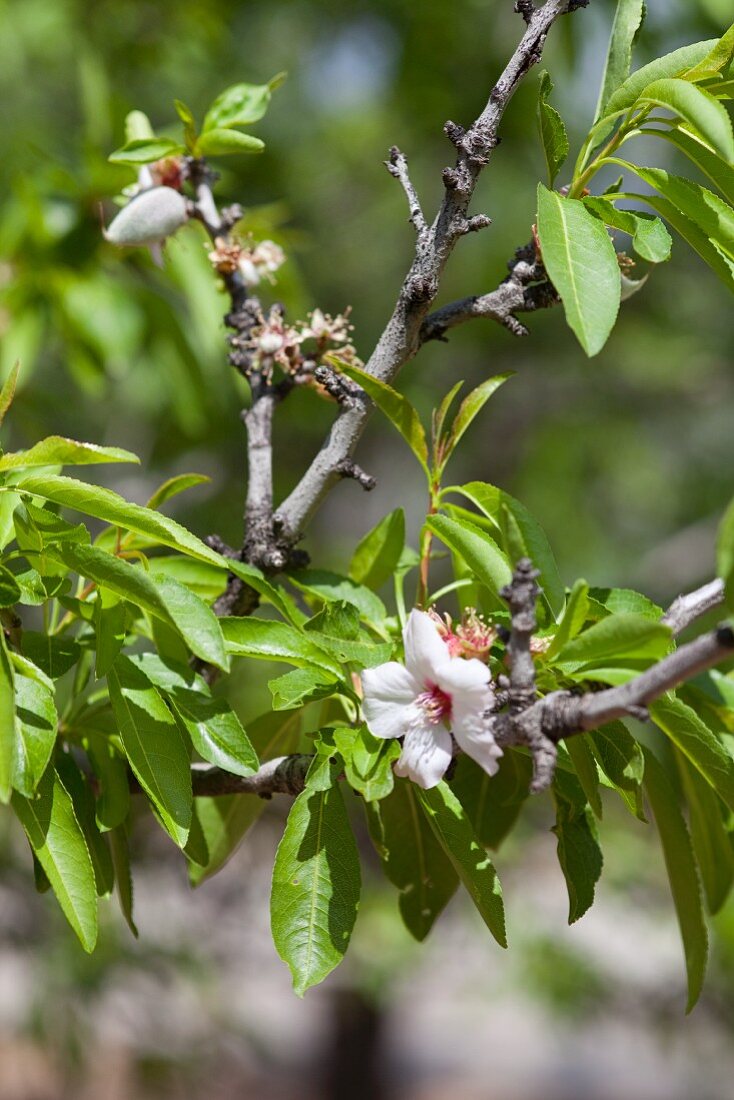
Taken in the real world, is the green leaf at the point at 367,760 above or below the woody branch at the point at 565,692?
below

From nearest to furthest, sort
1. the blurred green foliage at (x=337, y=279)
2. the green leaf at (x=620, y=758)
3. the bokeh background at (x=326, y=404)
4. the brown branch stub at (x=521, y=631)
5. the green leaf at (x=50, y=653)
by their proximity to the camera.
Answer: the brown branch stub at (x=521, y=631), the green leaf at (x=620, y=758), the green leaf at (x=50, y=653), the blurred green foliage at (x=337, y=279), the bokeh background at (x=326, y=404)

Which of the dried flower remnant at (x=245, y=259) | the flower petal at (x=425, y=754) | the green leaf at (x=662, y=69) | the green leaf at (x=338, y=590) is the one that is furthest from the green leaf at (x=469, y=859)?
the dried flower remnant at (x=245, y=259)

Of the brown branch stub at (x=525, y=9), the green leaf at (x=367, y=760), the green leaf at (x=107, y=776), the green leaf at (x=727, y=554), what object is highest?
the brown branch stub at (x=525, y=9)

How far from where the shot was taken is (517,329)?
0.99 m

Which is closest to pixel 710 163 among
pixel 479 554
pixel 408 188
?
pixel 408 188

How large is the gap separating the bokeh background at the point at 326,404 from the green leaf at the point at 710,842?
116 centimetres

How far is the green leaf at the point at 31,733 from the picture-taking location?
0.81m

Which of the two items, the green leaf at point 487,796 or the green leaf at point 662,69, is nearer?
the green leaf at point 662,69

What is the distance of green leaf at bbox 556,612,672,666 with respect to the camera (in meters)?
0.74

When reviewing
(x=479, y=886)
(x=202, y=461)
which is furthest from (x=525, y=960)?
(x=479, y=886)

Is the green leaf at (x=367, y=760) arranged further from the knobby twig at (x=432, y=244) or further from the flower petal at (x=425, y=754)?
the knobby twig at (x=432, y=244)

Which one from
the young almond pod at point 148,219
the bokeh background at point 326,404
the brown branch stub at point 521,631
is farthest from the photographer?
the bokeh background at point 326,404

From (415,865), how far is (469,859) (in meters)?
0.27

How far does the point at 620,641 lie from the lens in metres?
0.76
